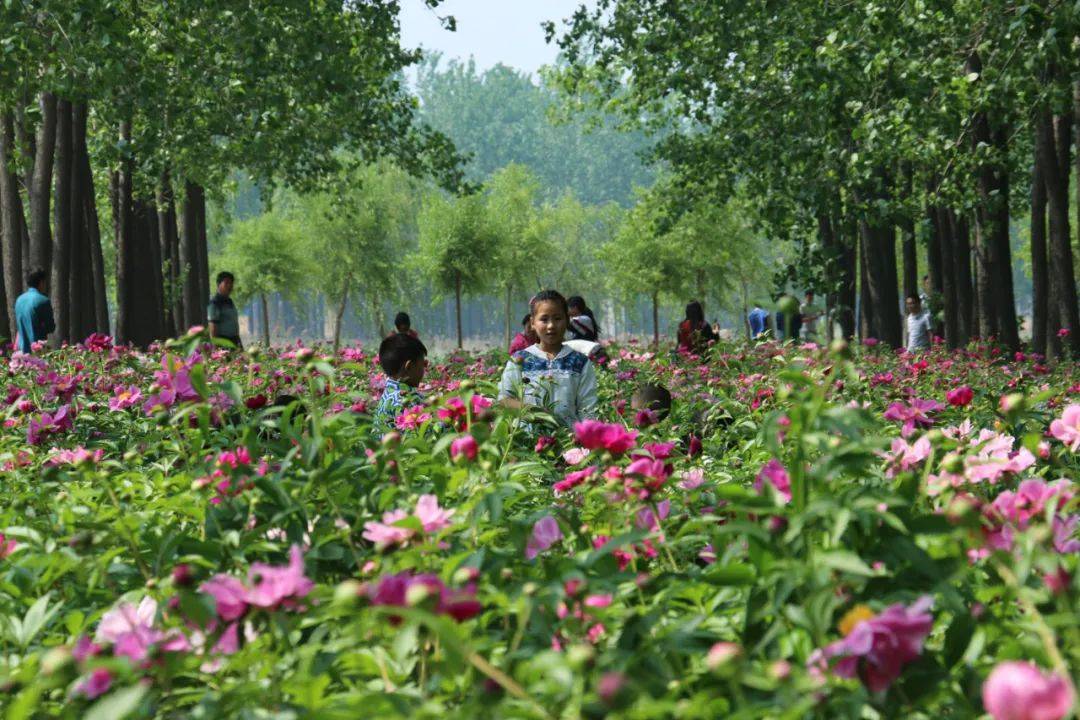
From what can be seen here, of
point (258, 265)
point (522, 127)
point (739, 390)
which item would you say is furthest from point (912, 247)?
point (522, 127)

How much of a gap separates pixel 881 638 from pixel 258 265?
5363 cm

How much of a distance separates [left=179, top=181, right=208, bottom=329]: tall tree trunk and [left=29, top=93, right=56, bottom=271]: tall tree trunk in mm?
6625

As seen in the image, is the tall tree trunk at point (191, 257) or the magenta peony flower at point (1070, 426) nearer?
the magenta peony flower at point (1070, 426)

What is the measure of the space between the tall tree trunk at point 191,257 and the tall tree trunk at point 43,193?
6.63 meters

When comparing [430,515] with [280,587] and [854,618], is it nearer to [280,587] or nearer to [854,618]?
[280,587]

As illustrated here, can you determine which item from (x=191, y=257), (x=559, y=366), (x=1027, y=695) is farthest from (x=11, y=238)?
(x=1027, y=695)

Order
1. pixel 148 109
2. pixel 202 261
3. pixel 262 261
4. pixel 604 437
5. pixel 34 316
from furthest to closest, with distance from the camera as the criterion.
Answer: pixel 262 261 < pixel 202 261 < pixel 148 109 < pixel 34 316 < pixel 604 437

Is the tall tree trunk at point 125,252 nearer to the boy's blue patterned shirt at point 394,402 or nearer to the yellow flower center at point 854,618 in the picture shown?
the boy's blue patterned shirt at point 394,402

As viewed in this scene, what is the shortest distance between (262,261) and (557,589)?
53279 millimetres

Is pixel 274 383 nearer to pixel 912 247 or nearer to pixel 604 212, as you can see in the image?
pixel 912 247

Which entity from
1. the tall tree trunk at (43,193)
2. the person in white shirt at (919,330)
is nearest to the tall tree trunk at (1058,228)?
the person in white shirt at (919,330)

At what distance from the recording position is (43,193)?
14148mm

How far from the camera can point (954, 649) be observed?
1.77 metres

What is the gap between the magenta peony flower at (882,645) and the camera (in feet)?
5.00
